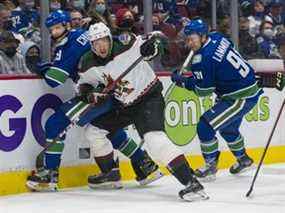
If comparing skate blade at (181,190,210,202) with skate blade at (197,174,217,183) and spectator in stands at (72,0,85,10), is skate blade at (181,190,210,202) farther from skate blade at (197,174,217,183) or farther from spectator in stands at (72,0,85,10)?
spectator in stands at (72,0,85,10)

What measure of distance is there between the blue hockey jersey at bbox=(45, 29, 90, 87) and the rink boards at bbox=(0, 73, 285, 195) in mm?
209

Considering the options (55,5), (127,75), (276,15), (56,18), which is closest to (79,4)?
(55,5)

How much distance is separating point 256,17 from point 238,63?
3.01 m

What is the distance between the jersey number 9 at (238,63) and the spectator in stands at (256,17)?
2.21m

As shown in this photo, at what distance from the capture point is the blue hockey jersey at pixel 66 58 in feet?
18.6

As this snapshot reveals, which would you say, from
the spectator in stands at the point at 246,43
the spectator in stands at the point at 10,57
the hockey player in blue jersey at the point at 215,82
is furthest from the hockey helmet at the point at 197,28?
the spectator in stands at the point at 246,43

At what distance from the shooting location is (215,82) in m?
6.03

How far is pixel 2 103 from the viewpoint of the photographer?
556cm

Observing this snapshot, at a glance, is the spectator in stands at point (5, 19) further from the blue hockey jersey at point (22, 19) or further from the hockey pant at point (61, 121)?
the hockey pant at point (61, 121)

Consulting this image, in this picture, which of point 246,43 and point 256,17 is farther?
point 256,17

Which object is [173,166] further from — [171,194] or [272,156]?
[272,156]

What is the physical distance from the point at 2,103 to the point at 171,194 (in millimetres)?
1356

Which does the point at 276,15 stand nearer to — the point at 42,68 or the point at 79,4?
the point at 79,4

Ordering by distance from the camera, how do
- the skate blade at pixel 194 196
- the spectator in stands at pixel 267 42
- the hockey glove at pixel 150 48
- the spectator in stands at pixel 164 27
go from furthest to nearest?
the spectator in stands at pixel 267 42 < the spectator in stands at pixel 164 27 < the hockey glove at pixel 150 48 < the skate blade at pixel 194 196
